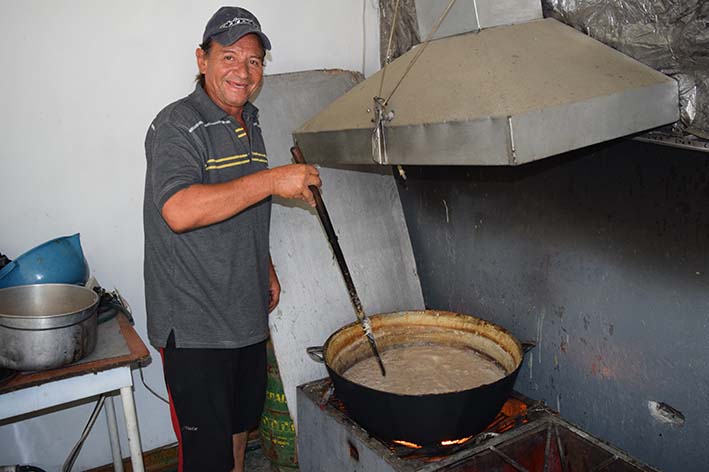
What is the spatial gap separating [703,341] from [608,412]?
0.43m

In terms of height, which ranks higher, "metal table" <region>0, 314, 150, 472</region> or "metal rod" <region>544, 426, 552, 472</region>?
"metal table" <region>0, 314, 150, 472</region>

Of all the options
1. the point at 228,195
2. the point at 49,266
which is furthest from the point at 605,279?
the point at 49,266

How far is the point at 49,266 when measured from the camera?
1988 millimetres

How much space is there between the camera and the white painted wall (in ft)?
7.00

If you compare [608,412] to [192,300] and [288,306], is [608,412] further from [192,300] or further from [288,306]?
[192,300]

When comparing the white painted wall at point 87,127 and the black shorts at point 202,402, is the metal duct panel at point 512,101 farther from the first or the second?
the white painted wall at point 87,127

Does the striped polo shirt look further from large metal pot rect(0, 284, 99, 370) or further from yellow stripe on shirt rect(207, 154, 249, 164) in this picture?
large metal pot rect(0, 284, 99, 370)

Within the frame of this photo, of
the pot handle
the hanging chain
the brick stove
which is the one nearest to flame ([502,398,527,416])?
the brick stove

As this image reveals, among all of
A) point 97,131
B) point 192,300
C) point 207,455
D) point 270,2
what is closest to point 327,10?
point 270,2

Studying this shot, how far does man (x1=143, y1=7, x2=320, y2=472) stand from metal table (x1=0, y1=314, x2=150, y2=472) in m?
0.11

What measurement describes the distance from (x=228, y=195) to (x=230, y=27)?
528 mm

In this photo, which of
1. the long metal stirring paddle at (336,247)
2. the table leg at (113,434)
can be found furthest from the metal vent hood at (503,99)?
the table leg at (113,434)

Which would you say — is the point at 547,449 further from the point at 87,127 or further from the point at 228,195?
the point at 87,127

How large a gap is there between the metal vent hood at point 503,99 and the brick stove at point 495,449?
0.84m
